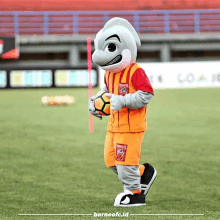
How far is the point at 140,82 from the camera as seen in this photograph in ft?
12.1

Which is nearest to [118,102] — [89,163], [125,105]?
[125,105]

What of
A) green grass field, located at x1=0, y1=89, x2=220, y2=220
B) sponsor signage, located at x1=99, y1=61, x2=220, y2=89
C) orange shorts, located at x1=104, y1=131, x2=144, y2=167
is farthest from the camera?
sponsor signage, located at x1=99, y1=61, x2=220, y2=89

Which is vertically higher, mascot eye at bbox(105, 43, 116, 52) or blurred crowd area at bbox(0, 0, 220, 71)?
mascot eye at bbox(105, 43, 116, 52)

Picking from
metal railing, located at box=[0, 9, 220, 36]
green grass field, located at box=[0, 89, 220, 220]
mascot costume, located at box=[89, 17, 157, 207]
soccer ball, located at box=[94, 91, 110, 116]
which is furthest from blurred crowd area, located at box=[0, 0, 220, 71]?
mascot costume, located at box=[89, 17, 157, 207]

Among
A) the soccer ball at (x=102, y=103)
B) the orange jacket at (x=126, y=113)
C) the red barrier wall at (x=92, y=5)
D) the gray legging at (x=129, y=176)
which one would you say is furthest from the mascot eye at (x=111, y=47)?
the red barrier wall at (x=92, y=5)

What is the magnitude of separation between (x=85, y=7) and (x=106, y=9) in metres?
1.06

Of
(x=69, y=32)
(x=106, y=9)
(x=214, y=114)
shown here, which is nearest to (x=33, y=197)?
(x=214, y=114)

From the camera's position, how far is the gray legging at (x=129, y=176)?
3766mm

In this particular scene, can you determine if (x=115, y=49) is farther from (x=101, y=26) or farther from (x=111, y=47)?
(x=101, y=26)

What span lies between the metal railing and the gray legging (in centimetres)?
1918

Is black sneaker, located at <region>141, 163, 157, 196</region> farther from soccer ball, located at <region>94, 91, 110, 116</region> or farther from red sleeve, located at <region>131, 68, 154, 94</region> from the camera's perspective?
red sleeve, located at <region>131, 68, 154, 94</region>

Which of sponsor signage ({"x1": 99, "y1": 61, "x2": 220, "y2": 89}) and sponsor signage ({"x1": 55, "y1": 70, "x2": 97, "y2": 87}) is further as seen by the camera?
sponsor signage ({"x1": 99, "y1": 61, "x2": 220, "y2": 89})

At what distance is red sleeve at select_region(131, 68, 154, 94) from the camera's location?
12.1 ft

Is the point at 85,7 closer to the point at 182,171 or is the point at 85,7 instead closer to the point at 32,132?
the point at 32,132
